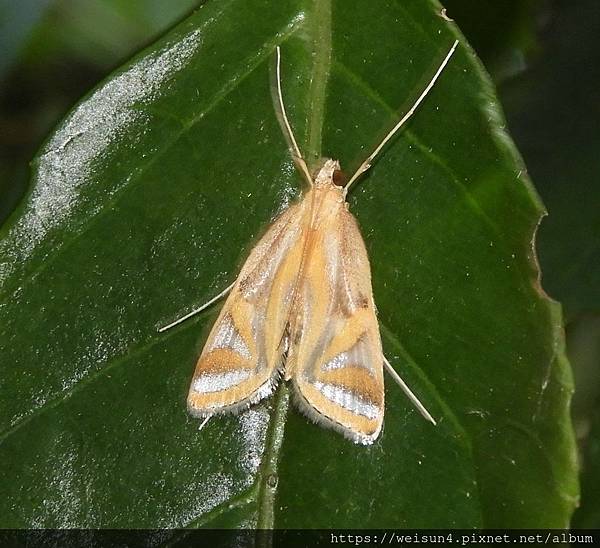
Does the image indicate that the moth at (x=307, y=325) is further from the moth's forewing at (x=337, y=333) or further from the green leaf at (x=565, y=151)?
the green leaf at (x=565, y=151)

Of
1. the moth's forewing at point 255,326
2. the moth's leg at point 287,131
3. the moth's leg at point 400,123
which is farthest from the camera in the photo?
the moth's forewing at point 255,326

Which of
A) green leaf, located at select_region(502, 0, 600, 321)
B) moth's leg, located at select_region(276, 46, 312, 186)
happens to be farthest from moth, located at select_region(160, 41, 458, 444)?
green leaf, located at select_region(502, 0, 600, 321)

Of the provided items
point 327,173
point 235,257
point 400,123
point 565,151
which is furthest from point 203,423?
point 565,151

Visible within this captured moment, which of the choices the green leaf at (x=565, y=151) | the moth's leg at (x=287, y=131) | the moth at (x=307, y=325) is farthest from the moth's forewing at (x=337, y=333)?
the green leaf at (x=565, y=151)

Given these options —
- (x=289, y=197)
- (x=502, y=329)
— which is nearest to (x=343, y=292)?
(x=289, y=197)

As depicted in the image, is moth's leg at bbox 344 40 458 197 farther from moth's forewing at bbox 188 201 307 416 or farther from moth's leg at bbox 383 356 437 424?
moth's leg at bbox 383 356 437 424

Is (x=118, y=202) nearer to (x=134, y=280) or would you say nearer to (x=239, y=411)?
(x=134, y=280)
